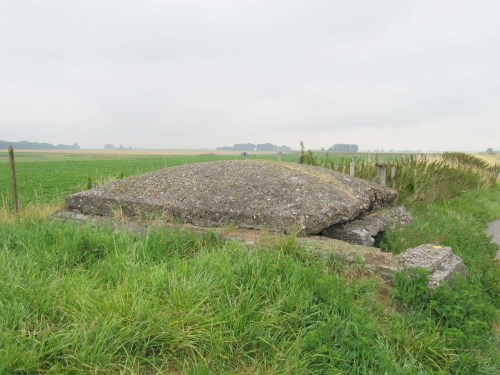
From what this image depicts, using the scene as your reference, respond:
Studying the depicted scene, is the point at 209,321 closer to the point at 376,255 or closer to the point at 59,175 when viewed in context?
the point at 376,255

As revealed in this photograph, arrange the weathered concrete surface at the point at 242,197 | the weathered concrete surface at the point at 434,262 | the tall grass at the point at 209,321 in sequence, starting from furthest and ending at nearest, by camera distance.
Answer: the weathered concrete surface at the point at 242,197 < the weathered concrete surface at the point at 434,262 < the tall grass at the point at 209,321

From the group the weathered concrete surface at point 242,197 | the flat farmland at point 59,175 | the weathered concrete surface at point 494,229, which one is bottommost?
the flat farmland at point 59,175

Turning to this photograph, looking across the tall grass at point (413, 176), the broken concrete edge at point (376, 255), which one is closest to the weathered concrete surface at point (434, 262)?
the broken concrete edge at point (376, 255)

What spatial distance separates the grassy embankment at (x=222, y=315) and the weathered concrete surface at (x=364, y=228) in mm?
1295

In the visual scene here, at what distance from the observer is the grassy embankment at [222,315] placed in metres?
2.38

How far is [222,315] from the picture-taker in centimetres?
271

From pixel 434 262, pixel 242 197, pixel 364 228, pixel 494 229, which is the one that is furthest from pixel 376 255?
pixel 494 229

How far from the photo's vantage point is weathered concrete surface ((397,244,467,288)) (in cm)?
365

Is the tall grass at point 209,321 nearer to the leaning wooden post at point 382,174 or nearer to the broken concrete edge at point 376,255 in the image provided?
the broken concrete edge at point 376,255

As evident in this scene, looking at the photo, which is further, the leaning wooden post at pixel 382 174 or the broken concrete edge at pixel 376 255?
the leaning wooden post at pixel 382 174

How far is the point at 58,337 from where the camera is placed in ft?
7.88

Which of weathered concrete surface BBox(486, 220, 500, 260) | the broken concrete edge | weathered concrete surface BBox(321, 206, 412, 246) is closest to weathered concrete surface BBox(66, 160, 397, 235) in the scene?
weathered concrete surface BBox(321, 206, 412, 246)

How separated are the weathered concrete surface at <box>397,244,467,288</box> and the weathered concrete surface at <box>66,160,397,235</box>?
45.0 inches

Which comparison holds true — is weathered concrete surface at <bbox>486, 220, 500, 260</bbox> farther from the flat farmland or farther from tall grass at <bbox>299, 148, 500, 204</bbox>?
the flat farmland
